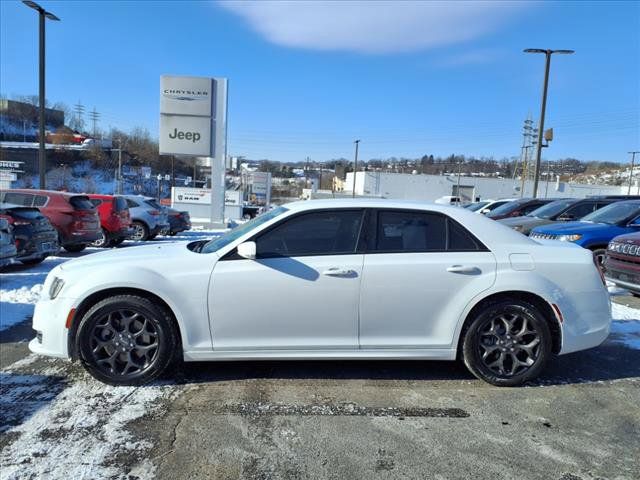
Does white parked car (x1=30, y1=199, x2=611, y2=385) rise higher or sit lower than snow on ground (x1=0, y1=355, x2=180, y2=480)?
higher

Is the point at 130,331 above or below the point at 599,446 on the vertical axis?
above

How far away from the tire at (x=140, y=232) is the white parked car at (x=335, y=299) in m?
12.3

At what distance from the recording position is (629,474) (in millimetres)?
2850

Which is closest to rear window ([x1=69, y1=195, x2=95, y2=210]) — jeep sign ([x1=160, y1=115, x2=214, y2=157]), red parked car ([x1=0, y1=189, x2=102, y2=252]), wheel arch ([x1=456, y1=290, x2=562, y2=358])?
red parked car ([x1=0, y1=189, x2=102, y2=252])

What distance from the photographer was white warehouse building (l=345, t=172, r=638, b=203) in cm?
7681

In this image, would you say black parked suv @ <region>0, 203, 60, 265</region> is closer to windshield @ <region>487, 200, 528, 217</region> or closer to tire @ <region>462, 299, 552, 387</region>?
tire @ <region>462, 299, 552, 387</region>

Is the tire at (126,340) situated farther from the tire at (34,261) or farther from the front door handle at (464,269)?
the tire at (34,261)

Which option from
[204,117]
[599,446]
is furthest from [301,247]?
[204,117]

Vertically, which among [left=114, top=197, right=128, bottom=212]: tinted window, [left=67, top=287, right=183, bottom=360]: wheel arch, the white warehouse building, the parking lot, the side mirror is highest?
the white warehouse building

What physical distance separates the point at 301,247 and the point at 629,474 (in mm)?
2684

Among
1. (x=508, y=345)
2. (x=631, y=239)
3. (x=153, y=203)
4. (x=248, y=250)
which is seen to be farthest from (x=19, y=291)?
(x=153, y=203)

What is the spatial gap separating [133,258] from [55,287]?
0.69m

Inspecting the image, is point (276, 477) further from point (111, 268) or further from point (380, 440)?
point (111, 268)

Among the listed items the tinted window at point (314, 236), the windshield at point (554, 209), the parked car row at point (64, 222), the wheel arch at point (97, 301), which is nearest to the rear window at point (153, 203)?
the parked car row at point (64, 222)
